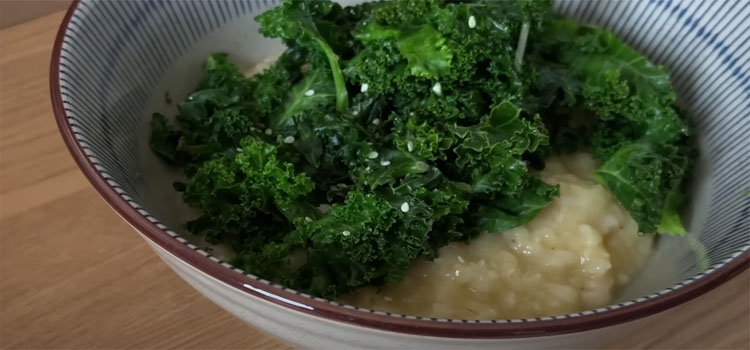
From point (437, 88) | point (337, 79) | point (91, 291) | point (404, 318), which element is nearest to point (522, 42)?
point (437, 88)

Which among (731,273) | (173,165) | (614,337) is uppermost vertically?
(731,273)

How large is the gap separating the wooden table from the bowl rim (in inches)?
12.9

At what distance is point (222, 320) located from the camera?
4.18 feet

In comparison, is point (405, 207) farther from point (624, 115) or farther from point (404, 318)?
point (624, 115)

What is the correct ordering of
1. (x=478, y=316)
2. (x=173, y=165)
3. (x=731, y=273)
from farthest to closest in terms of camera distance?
(x=173, y=165), (x=478, y=316), (x=731, y=273)

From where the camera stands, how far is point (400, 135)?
3.89 feet

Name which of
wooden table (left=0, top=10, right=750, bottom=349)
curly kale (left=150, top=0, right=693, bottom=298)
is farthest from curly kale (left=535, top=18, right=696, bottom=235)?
wooden table (left=0, top=10, right=750, bottom=349)

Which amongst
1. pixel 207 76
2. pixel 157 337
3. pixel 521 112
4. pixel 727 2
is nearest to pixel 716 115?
pixel 727 2

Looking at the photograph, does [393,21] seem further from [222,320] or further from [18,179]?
[18,179]

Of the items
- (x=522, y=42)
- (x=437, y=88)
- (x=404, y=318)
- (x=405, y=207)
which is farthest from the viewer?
(x=522, y=42)

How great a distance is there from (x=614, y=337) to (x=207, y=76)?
0.87 metres

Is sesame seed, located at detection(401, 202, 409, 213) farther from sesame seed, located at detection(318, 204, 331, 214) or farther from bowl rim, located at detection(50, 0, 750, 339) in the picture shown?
bowl rim, located at detection(50, 0, 750, 339)

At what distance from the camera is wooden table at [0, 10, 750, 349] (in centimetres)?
124

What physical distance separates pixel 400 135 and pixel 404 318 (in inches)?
16.6
